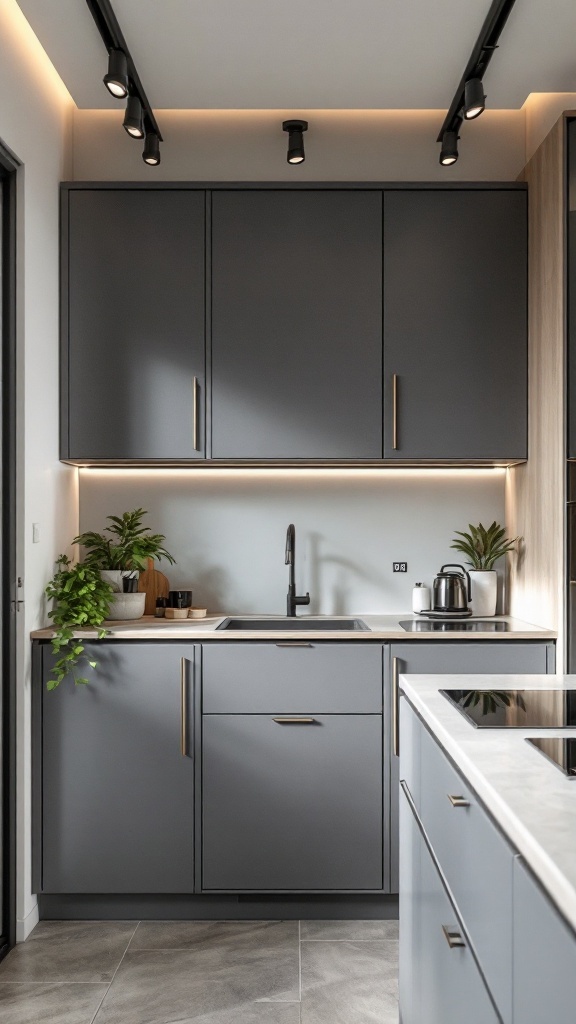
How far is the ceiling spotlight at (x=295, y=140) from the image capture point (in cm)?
310

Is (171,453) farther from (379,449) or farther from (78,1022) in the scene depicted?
(78,1022)

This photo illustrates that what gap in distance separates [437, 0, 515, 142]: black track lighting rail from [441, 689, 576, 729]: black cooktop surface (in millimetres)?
1939

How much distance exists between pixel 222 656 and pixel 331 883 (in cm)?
85

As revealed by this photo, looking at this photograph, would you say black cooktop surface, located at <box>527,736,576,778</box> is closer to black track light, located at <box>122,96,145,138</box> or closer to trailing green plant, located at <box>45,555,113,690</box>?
trailing green plant, located at <box>45,555,113,690</box>

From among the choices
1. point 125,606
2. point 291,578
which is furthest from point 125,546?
point 291,578

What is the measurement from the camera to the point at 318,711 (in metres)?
2.70

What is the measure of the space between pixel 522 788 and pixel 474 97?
2245 mm

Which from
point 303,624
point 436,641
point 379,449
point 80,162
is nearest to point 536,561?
point 436,641

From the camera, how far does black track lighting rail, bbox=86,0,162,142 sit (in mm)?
2320

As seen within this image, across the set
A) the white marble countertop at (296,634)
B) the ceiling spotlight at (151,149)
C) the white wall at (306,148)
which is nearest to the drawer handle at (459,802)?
the white marble countertop at (296,634)

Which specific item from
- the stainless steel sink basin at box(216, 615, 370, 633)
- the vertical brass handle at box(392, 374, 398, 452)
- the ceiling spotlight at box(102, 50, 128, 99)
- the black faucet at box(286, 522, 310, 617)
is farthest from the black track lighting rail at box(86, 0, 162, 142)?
the stainless steel sink basin at box(216, 615, 370, 633)

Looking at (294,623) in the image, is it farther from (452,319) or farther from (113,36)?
(113,36)

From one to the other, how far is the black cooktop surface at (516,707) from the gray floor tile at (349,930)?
1.35m

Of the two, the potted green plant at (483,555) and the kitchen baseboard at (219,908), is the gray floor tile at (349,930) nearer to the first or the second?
the kitchen baseboard at (219,908)
